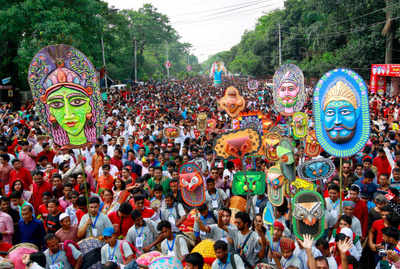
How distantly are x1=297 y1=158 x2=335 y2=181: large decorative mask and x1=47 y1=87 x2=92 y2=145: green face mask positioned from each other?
10.2 ft

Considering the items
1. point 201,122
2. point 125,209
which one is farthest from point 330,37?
point 125,209

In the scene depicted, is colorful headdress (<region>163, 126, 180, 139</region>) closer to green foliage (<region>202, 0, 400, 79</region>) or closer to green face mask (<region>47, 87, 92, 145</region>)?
green face mask (<region>47, 87, 92, 145</region>)

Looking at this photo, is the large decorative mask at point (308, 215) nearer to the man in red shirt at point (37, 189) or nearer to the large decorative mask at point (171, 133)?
the man in red shirt at point (37, 189)

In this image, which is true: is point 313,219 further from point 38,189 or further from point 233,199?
point 38,189

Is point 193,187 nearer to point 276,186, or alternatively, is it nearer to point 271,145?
point 276,186

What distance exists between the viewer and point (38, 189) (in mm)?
5844

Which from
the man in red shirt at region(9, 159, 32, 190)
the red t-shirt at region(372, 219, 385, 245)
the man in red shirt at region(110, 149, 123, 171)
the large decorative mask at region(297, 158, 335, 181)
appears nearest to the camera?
the red t-shirt at region(372, 219, 385, 245)

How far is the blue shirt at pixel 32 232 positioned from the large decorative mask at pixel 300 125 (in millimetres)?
6094

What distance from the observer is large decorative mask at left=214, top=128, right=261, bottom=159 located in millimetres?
5598

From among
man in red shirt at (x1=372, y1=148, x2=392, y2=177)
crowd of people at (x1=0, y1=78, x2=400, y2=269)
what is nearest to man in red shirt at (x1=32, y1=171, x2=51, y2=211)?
crowd of people at (x1=0, y1=78, x2=400, y2=269)

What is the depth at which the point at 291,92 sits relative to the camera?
859 cm

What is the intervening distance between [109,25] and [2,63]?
9976mm

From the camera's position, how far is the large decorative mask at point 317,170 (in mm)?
5023

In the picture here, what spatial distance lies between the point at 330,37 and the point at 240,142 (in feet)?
95.4
